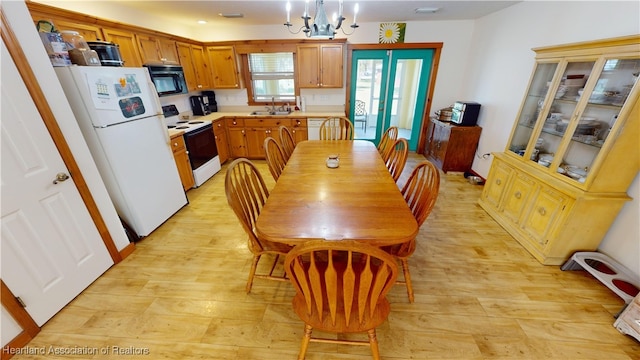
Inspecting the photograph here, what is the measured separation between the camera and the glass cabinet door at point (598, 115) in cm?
160

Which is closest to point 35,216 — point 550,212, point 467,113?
point 550,212

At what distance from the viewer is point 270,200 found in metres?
1.49

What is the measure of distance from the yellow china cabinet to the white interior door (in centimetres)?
368

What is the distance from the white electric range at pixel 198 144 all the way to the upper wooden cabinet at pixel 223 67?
0.96m

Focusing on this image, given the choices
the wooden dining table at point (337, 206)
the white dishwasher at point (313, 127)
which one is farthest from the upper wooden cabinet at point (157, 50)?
the wooden dining table at point (337, 206)

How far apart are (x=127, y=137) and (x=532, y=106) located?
390 cm

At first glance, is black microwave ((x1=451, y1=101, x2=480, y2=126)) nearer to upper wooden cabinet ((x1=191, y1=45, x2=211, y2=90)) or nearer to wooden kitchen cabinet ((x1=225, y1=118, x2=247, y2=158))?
wooden kitchen cabinet ((x1=225, y1=118, x2=247, y2=158))

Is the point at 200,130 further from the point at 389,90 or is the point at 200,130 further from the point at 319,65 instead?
the point at 389,90

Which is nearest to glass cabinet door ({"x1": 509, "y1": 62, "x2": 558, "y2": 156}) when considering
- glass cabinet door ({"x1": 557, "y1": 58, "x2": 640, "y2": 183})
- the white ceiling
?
glass cabinet door ({"x1": 557, "y1": 58, "x2": 640, "y2": 183})

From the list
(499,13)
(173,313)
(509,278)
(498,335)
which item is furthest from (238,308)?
(499,13)

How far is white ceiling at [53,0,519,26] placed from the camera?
281cm

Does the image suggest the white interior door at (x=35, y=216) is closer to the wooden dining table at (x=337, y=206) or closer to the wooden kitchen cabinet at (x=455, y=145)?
the wooden dining table at (x=337, y=206)

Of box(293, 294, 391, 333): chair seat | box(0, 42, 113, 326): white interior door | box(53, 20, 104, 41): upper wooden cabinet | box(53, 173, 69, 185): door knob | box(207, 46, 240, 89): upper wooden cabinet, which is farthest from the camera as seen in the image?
box(207, 46, 240, 89): upper wooden cabinet

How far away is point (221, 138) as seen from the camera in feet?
13.3
